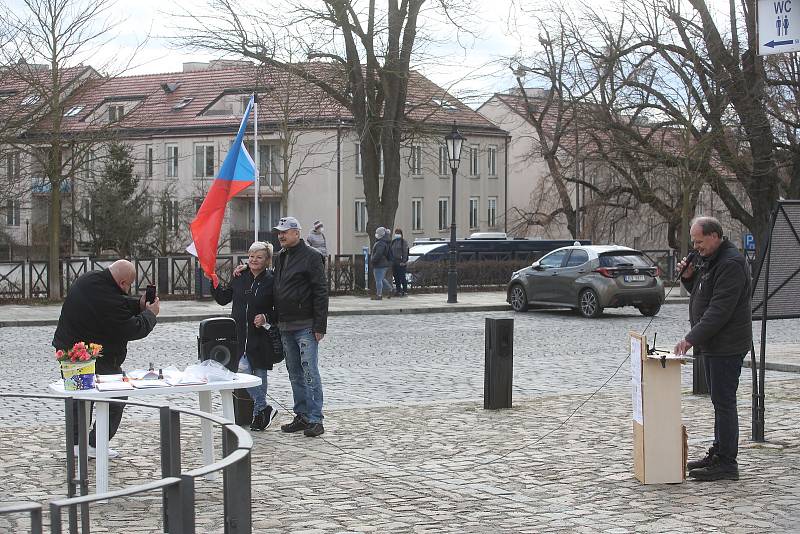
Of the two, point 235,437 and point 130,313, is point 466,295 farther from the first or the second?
point 235,437

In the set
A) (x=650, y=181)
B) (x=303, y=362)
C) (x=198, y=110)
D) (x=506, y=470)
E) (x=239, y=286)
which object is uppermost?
(x=198, y=110)

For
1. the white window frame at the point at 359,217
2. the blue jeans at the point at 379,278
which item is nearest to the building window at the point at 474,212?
the white window frame at the point at 359,217

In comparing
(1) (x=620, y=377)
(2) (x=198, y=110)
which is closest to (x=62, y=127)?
(1) (x=620, y=377)

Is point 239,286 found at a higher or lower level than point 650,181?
lower

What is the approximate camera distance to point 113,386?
27.7 ft

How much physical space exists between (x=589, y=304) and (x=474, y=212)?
146 feet

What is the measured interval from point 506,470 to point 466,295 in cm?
2569

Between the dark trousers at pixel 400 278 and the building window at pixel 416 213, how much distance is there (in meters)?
33.5

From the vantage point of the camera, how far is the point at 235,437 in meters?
4.38

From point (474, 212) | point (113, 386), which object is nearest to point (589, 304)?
point (113, 386)

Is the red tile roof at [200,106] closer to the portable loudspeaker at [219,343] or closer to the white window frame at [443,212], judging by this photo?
the white window frame at [443,212]

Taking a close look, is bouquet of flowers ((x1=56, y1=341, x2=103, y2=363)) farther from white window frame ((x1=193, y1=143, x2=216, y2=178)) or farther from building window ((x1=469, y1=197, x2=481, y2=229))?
building window ((x1=469, y1=197, x2=481, y2=229))

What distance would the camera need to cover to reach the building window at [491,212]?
71.8 m

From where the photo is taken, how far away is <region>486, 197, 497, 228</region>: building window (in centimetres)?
7181
